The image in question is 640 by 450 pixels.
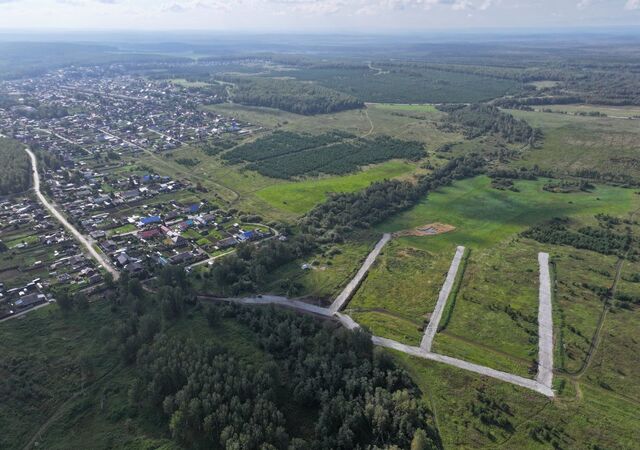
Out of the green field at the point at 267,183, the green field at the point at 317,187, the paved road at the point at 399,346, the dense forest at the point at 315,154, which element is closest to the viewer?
the paved road at the point at 399,346

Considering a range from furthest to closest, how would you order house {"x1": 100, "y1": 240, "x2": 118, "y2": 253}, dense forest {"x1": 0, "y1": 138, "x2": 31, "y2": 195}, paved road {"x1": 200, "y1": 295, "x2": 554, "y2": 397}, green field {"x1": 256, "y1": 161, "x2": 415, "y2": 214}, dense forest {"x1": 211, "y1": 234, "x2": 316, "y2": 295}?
dense forest {"x1": 0, "y1": 138, "x2": 31, "y2": 195} < green field {"x1": 256, "y1": 161, "x2": 415, "y2": 214} < house {"x1": 100, "y1": 240, "x2": 118, "y2": 253} < dense forest {"x1": 211, "y1": 234, "x2": 316, "y2": 295} < paved road {"x1": 200, "y1": 295, "x2": 554, "y2": 397}

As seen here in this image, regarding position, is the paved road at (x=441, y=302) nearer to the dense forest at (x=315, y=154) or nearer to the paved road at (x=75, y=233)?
the paved road at (x=75, y=233)

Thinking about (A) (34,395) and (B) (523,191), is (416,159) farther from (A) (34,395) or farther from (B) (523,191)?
(A) (34,395)

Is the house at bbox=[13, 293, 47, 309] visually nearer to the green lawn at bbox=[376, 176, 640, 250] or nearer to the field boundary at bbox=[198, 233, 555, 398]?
the field boundary at bbox=[198, 233, 555, 398]

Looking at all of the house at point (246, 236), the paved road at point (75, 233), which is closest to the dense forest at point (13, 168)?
the paved road at point (75, 233)

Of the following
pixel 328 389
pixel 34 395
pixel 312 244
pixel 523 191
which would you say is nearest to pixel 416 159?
pixel 523 191

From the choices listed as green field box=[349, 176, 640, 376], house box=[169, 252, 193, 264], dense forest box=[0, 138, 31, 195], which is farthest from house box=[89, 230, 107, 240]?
green field box=[349, 176, 640, 376]
